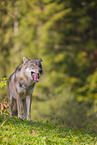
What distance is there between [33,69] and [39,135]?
2.16 meters

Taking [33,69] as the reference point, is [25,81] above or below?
below

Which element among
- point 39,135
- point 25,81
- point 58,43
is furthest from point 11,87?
point 58,43

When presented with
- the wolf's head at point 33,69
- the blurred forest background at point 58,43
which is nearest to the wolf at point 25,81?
the wolf's head at point 33,69

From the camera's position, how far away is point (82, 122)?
988 centimetres

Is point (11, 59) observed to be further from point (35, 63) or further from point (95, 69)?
point (35, 63)

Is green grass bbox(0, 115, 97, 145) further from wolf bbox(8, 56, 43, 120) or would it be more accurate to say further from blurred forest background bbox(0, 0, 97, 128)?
blurred forest background bbox(0, 0, 97, 128)

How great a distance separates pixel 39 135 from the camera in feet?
24.1

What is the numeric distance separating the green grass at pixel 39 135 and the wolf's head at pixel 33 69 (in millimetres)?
1223

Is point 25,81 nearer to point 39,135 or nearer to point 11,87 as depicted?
point 11,87

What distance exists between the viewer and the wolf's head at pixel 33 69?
8867 mm

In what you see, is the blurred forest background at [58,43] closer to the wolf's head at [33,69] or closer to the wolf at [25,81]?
the wolf at [25,81]

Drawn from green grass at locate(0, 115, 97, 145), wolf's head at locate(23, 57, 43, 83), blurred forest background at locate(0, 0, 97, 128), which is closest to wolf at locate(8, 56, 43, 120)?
wolf's head at locate(23, 57, 43, 83)

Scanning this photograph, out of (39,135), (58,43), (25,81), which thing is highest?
(58,43)

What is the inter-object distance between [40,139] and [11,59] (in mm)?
26178
